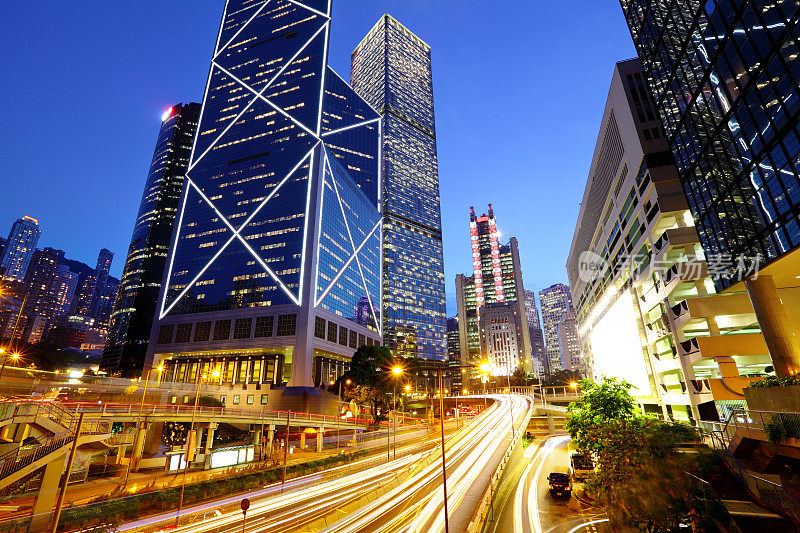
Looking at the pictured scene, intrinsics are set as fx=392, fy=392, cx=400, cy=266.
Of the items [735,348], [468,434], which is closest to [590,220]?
[735,348]

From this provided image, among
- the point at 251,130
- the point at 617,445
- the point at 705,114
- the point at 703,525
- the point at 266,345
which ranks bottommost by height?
the point at 703,525

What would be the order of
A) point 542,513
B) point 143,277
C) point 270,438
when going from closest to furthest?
point 542,513, point 270,438, point 143,277

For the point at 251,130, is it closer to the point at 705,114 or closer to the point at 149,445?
the point at 149,445

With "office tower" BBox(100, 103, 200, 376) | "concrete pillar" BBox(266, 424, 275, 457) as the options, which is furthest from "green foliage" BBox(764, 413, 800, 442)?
"office tower" BBox(100, 103, 200, 376)

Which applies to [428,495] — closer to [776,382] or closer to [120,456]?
[776,382]

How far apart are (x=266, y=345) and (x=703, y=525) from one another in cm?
10055

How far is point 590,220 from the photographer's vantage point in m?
92.7

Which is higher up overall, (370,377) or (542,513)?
(370,377)

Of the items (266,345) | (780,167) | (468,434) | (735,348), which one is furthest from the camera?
(266,345)

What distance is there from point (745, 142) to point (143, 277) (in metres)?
207

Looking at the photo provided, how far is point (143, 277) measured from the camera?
179 meters

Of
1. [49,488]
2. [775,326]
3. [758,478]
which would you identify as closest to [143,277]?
[49,488]

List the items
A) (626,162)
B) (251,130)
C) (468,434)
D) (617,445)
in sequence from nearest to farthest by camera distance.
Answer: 1. (617,445)
2. (468,434)
3. (626,162)
4. (251,130)

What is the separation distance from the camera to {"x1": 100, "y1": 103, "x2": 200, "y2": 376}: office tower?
558ft
